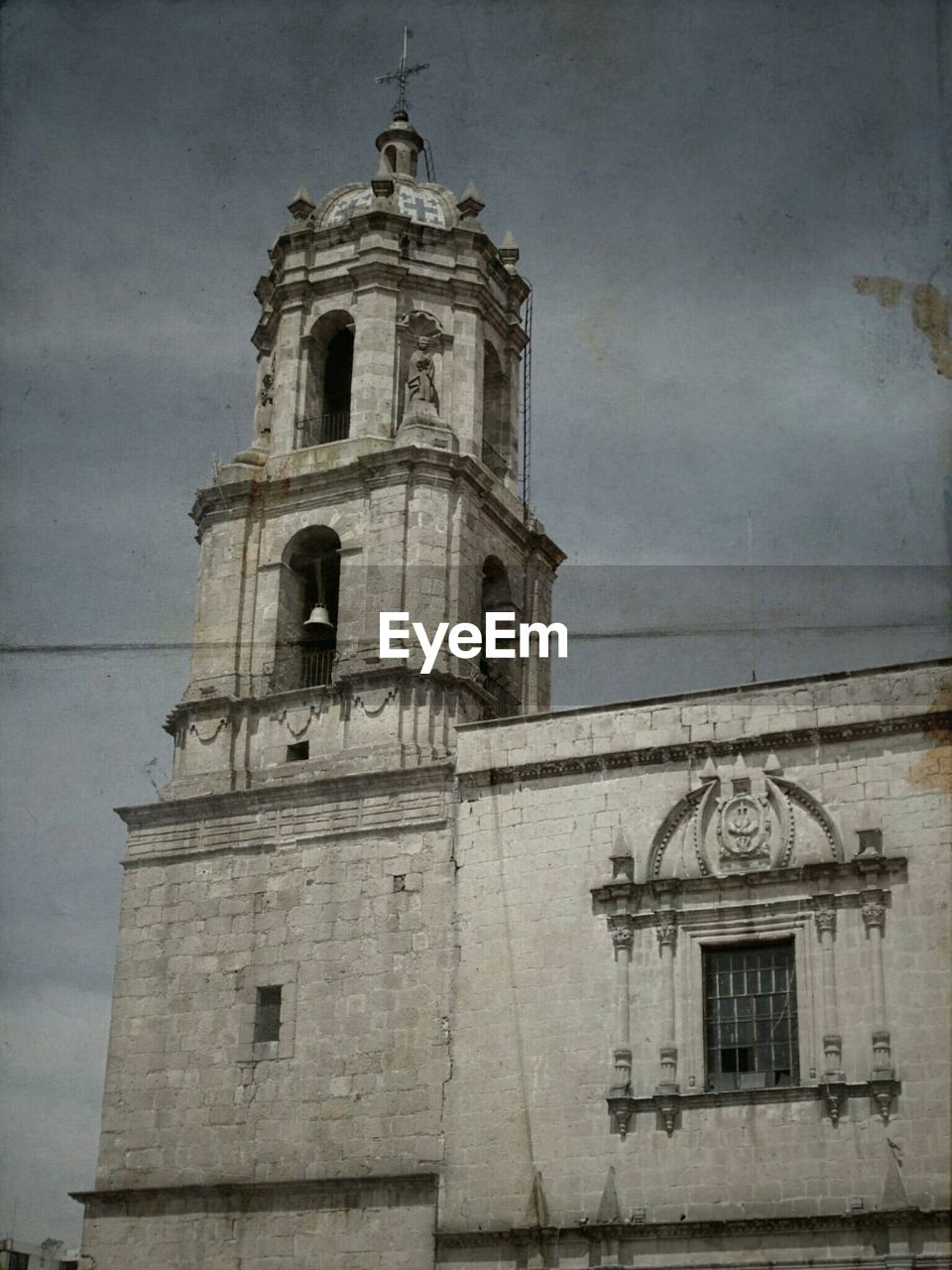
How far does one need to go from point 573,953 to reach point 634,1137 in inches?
101

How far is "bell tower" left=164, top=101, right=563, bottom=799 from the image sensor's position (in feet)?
99.7

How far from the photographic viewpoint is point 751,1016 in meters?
25.6

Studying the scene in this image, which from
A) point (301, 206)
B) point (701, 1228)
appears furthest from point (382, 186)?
point (701, 1228)

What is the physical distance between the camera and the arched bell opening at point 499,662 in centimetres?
3244

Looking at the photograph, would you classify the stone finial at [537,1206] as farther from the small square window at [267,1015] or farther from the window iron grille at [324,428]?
the window iron grille at [324,428]

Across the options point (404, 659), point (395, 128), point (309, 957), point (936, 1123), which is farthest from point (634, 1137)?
point (395, 128)

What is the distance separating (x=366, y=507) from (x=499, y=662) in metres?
3.44

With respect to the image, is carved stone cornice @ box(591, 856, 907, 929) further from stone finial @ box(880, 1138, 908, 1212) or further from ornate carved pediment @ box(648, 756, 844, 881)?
stone finial @ box(880, 1138, 908, 1212)

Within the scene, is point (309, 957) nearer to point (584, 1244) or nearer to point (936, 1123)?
point (584, 1244)

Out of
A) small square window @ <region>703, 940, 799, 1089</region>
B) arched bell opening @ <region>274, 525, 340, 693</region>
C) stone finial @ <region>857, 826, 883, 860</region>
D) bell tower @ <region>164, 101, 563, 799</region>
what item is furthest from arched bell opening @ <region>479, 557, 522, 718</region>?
stone finial @ <region>857, 826, 883, 860</region>

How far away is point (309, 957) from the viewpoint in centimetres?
2834

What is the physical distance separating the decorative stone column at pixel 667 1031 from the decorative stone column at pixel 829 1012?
1873mm

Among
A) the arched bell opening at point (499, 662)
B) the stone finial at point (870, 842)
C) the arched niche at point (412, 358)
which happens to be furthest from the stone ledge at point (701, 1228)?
the arched niche at point (412, 358)

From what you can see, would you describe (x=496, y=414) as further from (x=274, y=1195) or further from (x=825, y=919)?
(x=274, y=1195)
